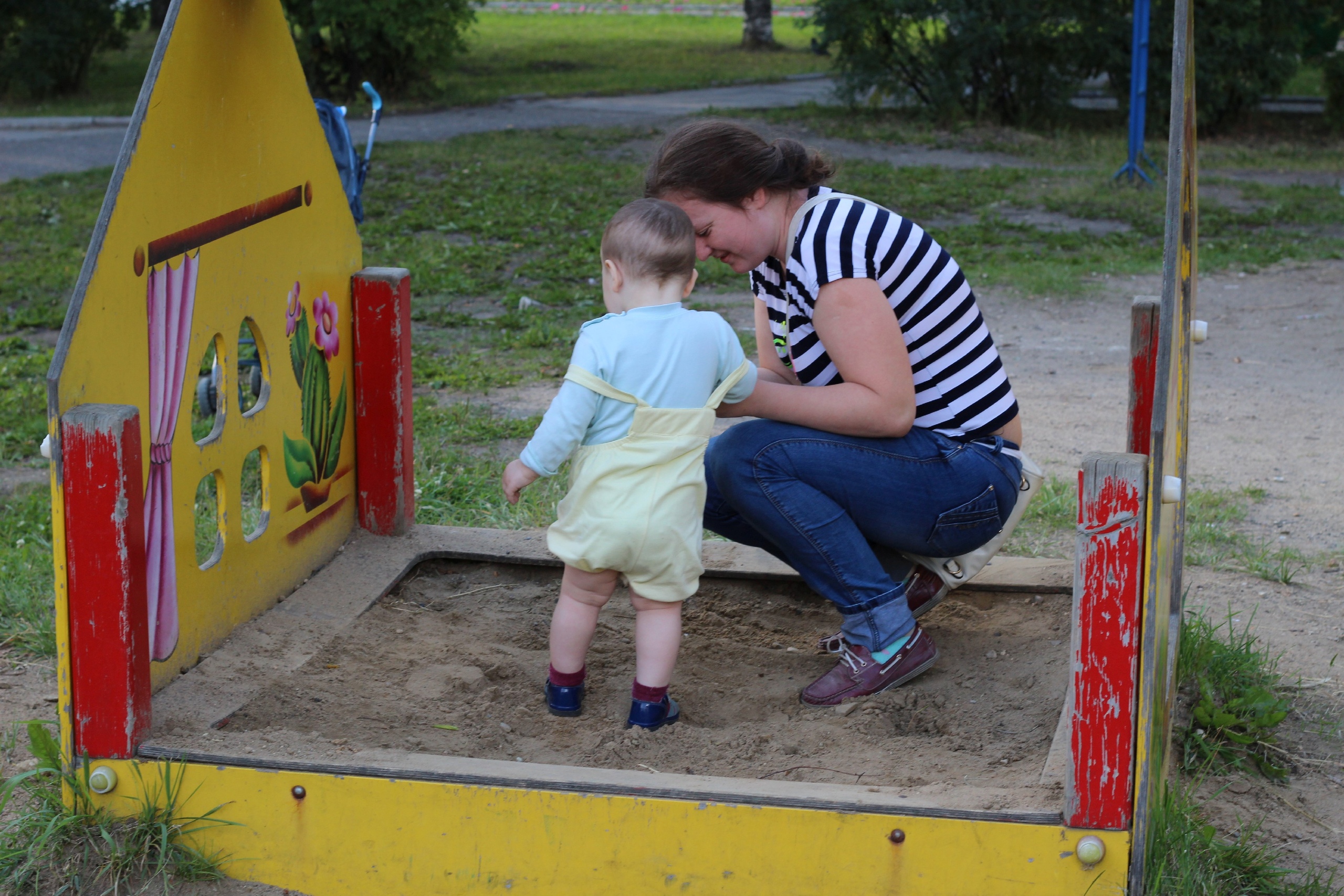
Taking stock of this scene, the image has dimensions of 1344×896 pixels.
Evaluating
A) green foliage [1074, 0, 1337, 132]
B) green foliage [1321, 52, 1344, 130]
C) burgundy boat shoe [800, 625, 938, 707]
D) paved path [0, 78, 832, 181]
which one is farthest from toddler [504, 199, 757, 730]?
green foliage [1321, 52, 1344, 130]

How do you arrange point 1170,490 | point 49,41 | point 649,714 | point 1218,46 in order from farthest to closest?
point 49,41, point 1218,46, point 649,714, point 1170,490

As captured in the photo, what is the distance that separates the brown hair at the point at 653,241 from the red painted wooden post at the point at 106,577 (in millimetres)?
781

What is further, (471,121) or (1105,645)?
(471,121)

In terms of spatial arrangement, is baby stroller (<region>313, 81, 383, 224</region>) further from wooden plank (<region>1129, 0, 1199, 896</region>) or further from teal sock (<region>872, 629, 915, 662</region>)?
wooden plank (<region>1129, 0, 1199, 896</region>)

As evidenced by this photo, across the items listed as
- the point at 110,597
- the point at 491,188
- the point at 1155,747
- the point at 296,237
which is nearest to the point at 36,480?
the point at 296,237

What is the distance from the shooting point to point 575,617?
7.62 feet

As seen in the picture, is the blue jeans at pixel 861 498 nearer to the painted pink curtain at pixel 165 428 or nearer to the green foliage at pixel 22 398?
the painted pink curtain at pixel 165 428

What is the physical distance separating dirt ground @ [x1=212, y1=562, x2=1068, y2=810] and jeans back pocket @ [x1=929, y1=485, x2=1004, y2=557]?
26cm

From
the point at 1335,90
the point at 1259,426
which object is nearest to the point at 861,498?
the point at 1259,426

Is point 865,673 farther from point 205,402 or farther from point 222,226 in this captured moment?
point 205,402

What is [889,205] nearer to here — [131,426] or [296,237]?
[296,237]

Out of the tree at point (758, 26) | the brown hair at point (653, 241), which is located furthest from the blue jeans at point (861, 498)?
the tree at point (758, 26)

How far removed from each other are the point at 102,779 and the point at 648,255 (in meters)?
1.13

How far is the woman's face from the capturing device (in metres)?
2.33
